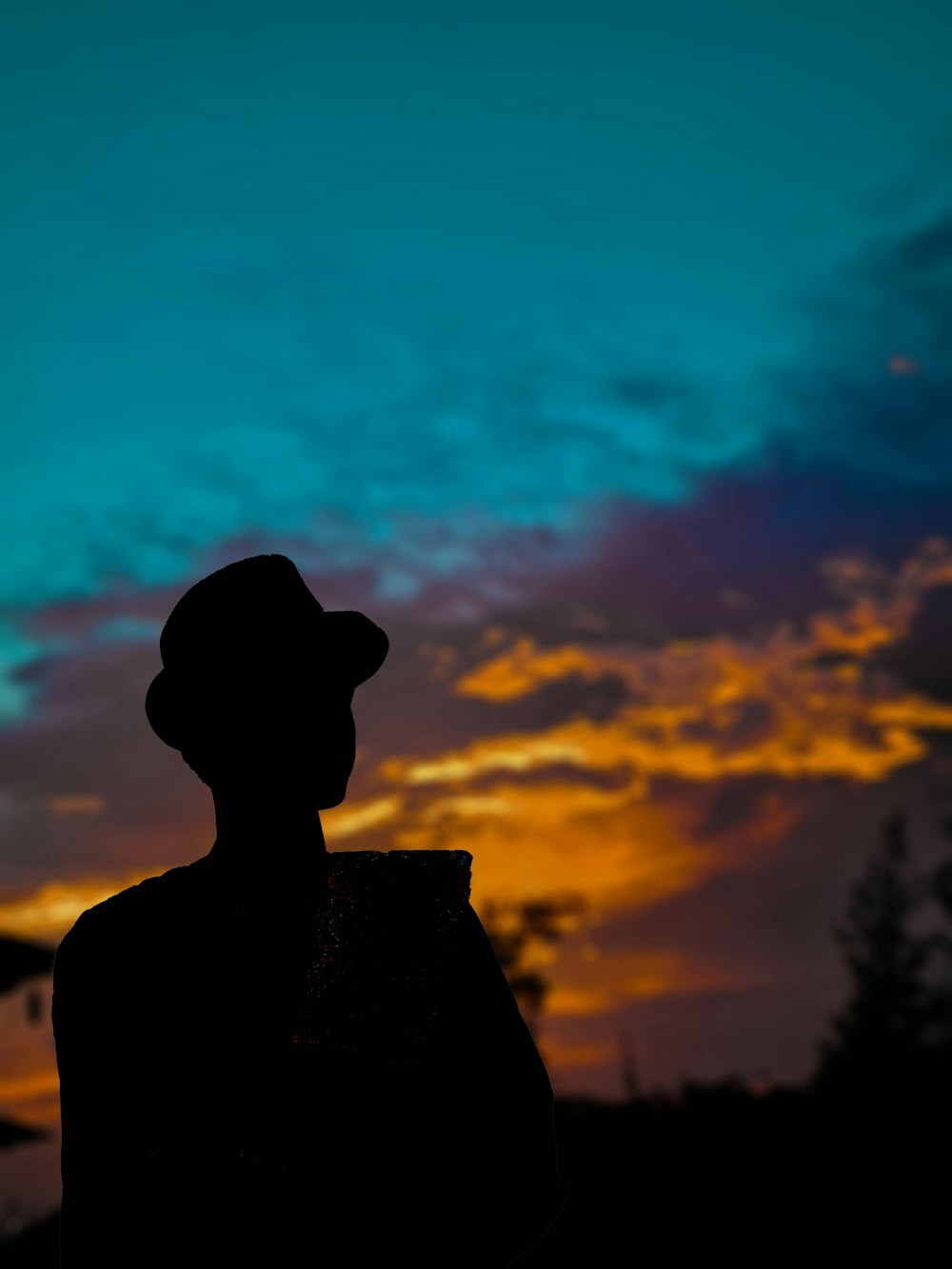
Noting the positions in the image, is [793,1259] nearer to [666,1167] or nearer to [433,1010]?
[666,1167]

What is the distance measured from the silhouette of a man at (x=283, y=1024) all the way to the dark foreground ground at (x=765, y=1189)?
20.9ft

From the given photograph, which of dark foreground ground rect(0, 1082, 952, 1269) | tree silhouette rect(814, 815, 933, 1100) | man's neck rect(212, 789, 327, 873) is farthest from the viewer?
tree silhouette rect(814, 815, 933, 1100)

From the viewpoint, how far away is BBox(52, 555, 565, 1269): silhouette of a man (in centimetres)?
277

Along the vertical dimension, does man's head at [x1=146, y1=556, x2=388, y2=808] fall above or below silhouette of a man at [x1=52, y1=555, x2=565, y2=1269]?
A: above

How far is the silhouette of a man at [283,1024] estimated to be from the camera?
277cm

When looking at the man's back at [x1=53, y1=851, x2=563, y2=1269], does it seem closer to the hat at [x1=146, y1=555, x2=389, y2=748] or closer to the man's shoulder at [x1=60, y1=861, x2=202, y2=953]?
the man's shoulder at [x1=60, y1=861, x2=202, y2=953]

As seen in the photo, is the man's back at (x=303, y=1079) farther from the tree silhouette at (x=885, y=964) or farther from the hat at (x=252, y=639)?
the tree silhouette at (x=885, y=964)

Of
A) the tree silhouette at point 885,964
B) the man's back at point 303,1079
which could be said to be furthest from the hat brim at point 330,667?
the tree silhouette at point 885,964

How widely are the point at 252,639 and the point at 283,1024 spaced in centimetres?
98

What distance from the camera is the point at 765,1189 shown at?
29.9 feet

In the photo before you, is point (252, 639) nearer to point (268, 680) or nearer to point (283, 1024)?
point (268, 680)

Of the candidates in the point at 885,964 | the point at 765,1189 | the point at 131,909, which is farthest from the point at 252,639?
the point at 885,964

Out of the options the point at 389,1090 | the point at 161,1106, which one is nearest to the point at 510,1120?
the point at 389,1090

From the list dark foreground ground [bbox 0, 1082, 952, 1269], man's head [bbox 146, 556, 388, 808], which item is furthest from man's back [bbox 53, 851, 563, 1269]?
dark foreground ground [bbox 0, 1082, 952, 1269]
